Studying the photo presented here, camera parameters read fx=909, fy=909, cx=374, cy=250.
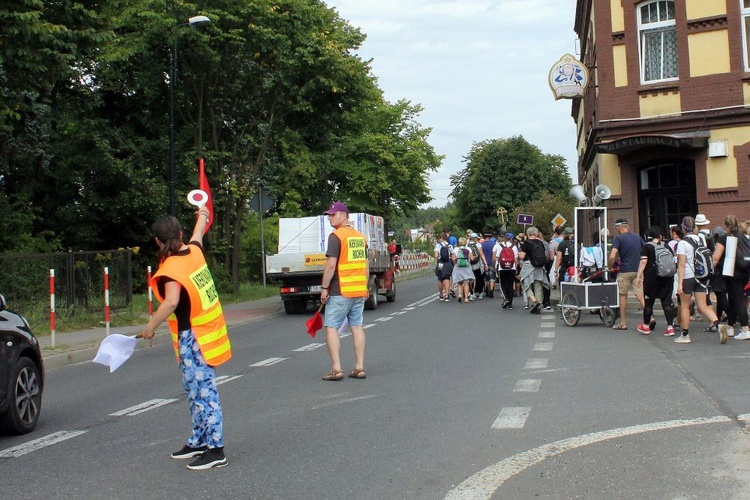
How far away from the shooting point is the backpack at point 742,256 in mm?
12570

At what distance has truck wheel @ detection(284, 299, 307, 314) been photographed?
22078 mm

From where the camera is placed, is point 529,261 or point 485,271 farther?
point 485,271

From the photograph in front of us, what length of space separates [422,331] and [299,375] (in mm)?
5462

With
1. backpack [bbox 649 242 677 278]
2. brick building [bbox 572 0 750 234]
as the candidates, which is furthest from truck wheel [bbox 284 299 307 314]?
backpack [bbox 649 242 677 278]

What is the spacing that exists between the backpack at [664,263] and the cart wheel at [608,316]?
1940mm

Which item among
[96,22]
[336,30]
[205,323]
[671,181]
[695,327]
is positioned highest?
[336,30]

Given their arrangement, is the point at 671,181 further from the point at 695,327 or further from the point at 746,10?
the point at 695,327

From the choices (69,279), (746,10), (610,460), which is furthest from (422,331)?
(746,10)

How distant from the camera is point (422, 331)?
15.6 meters

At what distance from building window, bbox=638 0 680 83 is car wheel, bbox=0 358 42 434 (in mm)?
20986

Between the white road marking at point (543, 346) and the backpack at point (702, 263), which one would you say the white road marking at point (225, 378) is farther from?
the backpack at point (702, 263)

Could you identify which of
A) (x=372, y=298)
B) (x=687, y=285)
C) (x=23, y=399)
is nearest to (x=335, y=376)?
(x=23, y=399)

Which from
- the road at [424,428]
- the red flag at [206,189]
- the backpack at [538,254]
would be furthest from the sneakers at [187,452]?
the backpack at [538,254]

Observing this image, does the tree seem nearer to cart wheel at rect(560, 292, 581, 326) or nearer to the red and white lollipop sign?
cart wheel at rect(560, 292, 581, 326)
